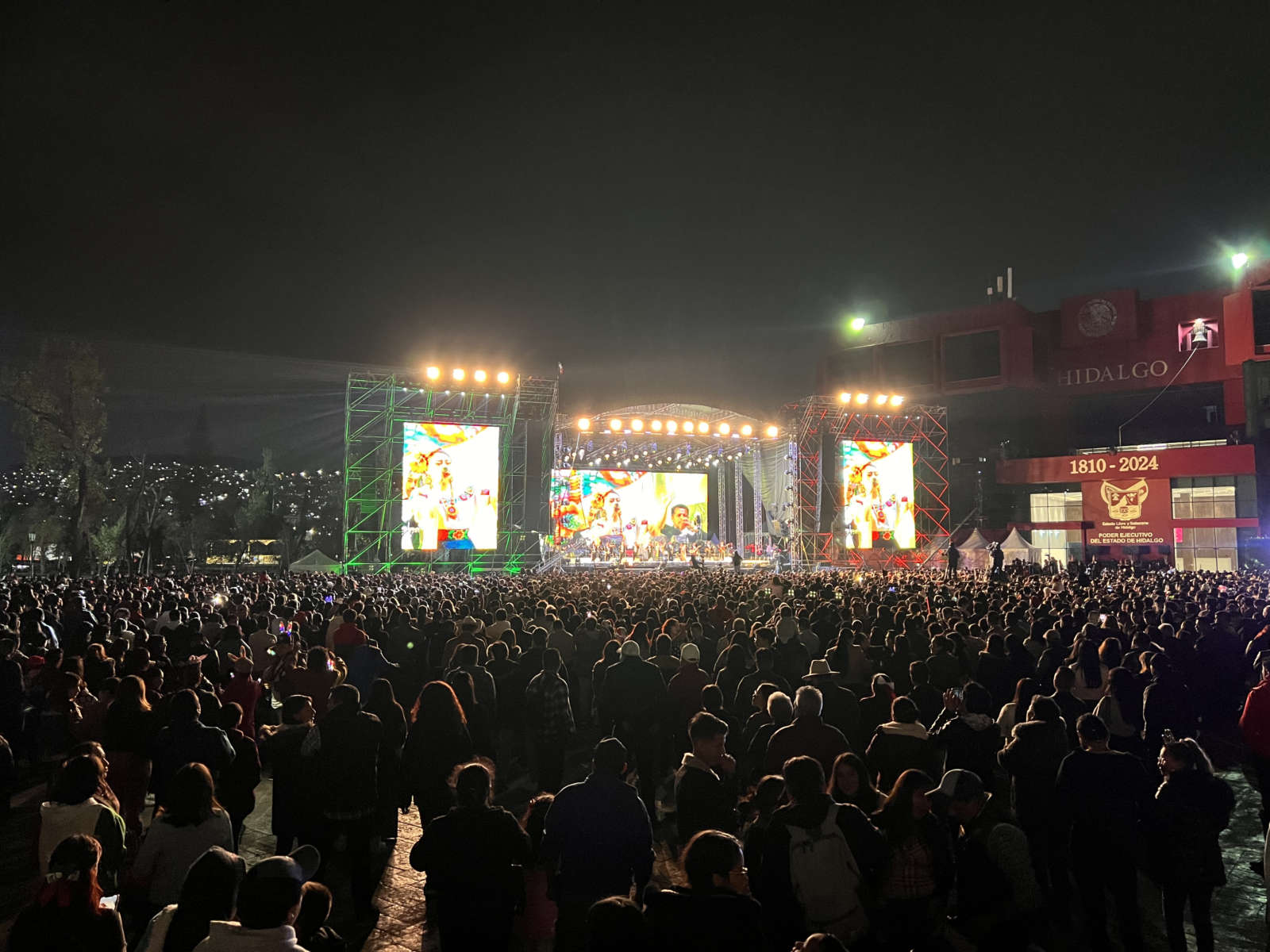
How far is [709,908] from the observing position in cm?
266

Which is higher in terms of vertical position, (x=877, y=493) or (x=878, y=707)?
(x=877, y=493)

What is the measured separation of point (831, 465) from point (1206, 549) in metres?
17.5

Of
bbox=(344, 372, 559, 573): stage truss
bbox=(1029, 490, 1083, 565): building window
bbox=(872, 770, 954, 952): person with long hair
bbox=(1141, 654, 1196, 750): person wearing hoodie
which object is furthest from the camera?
bbox=(1029, 490, 1083, 565): building window

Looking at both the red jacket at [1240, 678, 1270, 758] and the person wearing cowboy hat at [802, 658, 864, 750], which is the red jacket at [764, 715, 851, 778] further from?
the red jacket at [1240, 678, 1270, 758]

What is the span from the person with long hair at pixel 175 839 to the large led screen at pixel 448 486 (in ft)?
92.5

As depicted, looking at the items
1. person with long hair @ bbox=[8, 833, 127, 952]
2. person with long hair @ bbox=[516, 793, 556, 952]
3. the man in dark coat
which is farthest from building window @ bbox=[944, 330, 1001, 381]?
person with long hair @ bbox=[8, 833, 127, 952]

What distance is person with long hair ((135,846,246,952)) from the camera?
9.11ft

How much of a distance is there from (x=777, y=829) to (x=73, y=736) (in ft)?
17.6

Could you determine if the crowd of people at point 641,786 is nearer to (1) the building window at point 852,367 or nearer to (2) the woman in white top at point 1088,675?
(2) the woman in white top at point 1088,675

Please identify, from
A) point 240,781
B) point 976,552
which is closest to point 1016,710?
point 240,781

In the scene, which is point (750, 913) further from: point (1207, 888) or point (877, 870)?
point (1207, 888)

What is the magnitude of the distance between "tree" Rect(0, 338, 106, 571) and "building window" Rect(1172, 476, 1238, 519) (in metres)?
49.2

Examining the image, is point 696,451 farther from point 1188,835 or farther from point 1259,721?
point 1188,835

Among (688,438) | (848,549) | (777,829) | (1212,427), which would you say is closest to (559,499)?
(688,438)
